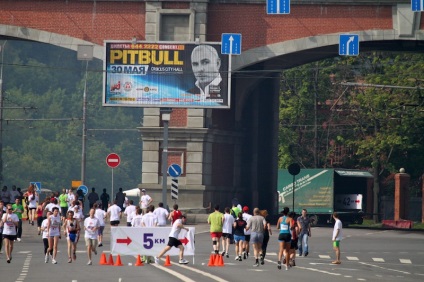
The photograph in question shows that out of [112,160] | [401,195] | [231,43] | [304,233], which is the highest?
[231,43]

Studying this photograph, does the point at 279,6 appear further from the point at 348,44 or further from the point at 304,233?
the point at 304,233

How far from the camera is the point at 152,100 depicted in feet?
202

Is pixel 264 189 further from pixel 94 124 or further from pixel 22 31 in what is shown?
pixel 94 124

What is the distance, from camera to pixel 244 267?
4022 cm

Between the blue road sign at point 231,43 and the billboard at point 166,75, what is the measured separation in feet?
0.82

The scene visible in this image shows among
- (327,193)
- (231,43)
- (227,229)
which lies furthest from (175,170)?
(327,193)

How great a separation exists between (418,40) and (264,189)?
13.3m

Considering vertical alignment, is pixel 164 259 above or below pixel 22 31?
below

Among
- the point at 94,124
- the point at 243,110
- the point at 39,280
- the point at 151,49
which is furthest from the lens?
the point at 94,124

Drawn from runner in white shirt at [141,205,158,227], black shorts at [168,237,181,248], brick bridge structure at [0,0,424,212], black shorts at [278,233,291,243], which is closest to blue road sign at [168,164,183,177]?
brick bridge structure at [0,0,424,212]

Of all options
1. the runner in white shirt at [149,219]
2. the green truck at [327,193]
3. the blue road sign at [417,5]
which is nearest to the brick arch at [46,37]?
the blue road sign at [417,5]

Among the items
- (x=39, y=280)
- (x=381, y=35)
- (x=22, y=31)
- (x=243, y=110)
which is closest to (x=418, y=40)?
(x=381, y=35)

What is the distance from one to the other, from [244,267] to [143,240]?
3.27m

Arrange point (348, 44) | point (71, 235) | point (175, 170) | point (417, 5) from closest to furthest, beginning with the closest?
point (71, 235)
point (417, 5)
point (175, 170)
point (348, 44)
